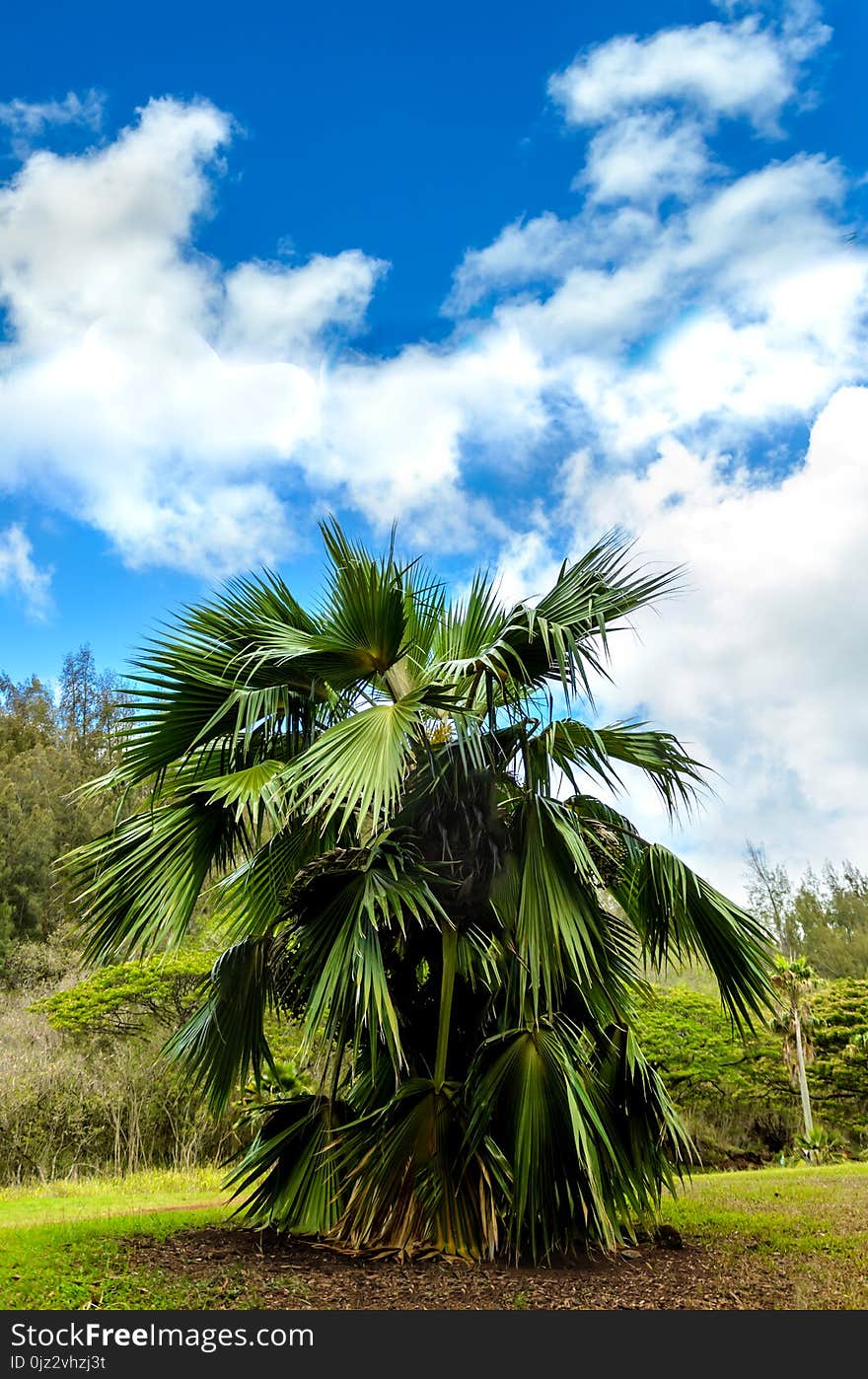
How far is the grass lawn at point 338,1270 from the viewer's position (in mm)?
4379

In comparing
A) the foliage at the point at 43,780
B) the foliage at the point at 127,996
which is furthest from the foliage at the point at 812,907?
the foliage at the point at 43,780

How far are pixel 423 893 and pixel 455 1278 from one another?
208 centimetres

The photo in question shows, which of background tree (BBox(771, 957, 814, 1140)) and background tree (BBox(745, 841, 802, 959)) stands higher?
background tree (BBox(745, 841, 802, 959))

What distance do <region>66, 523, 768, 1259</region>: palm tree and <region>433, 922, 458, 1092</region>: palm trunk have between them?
2cm

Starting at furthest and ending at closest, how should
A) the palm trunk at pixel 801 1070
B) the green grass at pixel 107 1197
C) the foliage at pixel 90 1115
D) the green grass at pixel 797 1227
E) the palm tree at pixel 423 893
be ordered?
the palm trunk at pixel 801 1070 → the foliage at pixel 90 1115 → the green grass at pixel 107 1197 → the palm tree at pixel 423 893 → the green grass at pixel 797 1227

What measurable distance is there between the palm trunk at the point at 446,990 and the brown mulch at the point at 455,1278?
1081 mm

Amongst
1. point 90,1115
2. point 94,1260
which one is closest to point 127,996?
point 90,1115

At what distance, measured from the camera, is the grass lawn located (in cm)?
438

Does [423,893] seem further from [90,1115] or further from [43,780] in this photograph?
[43,780]

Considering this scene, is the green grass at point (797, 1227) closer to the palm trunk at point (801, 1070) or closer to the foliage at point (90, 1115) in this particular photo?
the palm trunk at point (801, 1070)

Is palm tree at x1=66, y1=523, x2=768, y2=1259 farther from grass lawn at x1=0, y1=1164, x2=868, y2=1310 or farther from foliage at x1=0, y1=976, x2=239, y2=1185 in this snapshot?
foliage at x1=0, y1=976, x2=239, y2=1185

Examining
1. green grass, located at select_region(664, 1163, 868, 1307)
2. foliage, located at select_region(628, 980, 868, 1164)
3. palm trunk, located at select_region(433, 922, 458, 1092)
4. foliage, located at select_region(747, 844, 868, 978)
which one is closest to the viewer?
green grass, located at select_region(664, 1163, 868, 1307)

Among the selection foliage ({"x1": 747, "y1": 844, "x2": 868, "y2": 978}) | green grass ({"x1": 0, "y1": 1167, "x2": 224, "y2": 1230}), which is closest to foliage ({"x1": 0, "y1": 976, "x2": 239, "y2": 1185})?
green grass ({"x1": 0, "y1": 1167, "x2": 224, "y2": 1230})

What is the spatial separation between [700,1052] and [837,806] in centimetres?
718
